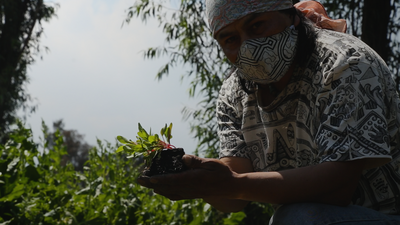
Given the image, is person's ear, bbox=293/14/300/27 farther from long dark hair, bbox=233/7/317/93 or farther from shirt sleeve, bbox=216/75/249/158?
shirt sleeve, bbox=216/75/249/158

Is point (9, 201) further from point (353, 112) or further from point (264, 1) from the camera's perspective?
point (353, 112)

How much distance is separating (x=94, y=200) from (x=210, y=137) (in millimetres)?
1681

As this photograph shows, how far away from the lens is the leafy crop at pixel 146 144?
171cm

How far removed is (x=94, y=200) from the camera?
11.0 ft

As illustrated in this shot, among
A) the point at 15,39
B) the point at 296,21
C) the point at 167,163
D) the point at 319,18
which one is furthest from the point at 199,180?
the point at 15,39

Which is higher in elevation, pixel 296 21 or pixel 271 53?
pixel 296 21

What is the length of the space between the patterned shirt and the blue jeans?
0.44 feet

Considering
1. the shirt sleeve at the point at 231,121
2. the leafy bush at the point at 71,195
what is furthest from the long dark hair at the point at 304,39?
the leafy bush at the point at 71,195

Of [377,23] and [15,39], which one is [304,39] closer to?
[377,23]

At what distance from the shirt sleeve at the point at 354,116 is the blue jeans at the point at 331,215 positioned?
166mm

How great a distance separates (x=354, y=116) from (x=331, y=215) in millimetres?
317

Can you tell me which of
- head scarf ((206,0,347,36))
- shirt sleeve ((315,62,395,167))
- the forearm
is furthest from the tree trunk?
the forearm

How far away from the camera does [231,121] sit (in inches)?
79.1

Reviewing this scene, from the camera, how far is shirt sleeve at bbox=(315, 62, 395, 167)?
1364 mm
